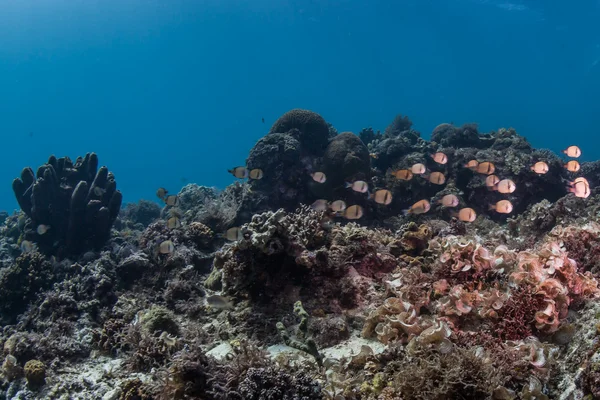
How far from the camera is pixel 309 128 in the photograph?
45.0 feet

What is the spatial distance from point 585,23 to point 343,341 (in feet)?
297

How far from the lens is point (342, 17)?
8750cm

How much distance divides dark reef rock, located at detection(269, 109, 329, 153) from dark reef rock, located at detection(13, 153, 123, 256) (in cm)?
681

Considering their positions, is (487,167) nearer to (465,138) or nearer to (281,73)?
(465,138)

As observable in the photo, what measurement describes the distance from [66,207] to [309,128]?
28.7 ft

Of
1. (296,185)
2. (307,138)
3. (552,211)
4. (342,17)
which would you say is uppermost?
(342,17)

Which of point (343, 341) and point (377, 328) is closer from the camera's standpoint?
point (377, 328)

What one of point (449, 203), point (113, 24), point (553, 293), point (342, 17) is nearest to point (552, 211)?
point (449, 203)

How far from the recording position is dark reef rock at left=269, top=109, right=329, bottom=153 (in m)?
13.6

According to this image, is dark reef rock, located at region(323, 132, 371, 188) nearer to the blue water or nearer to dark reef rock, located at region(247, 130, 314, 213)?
dark reef rock, located at region(247, 130, 314, 213)

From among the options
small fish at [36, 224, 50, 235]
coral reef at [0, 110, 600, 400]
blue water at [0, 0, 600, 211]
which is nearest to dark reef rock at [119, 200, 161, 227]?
coral reef at [0, 110, 600, 400]

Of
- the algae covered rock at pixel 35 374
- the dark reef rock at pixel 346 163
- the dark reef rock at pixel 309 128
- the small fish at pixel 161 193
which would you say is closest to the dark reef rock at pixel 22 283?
the algae covered rock at pixel 35 374

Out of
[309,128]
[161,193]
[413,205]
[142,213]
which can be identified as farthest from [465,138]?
[142,213]

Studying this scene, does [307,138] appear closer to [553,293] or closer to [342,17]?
[553,293]
